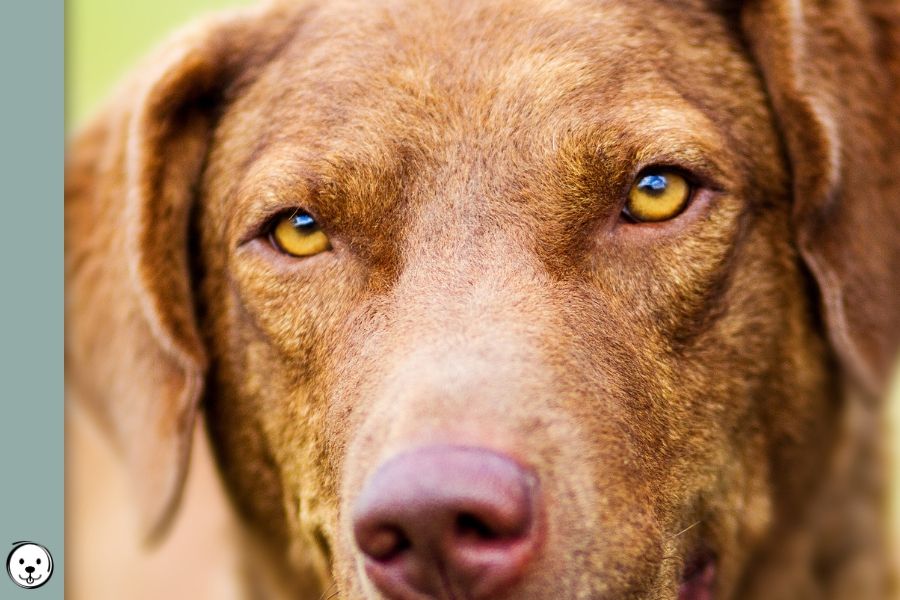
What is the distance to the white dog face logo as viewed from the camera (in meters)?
3.95

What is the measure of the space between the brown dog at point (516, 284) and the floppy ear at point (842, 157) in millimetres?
10

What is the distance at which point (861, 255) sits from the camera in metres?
3.80

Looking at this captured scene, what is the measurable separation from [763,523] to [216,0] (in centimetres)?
662

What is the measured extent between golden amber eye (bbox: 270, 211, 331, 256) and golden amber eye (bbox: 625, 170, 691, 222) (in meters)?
0.92

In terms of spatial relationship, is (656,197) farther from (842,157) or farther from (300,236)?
(300,236)

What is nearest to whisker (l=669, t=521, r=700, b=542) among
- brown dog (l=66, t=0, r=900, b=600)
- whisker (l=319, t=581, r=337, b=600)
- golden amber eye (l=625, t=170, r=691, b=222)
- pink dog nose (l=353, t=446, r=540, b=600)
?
brown dog (l=66, t=0, r=900, b=600)

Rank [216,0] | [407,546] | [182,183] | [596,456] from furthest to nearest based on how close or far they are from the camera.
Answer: [216,0] < [182,183] < [596,456] < [407,546]

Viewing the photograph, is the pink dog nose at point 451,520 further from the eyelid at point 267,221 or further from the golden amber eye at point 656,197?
the eyelid at point 267,221

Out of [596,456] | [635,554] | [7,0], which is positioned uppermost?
[7,0]

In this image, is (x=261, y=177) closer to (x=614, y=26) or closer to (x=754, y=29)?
(x=614, y=26)

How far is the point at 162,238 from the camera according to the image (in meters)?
4.13

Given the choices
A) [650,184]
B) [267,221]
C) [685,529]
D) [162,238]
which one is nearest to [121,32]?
[162,238]

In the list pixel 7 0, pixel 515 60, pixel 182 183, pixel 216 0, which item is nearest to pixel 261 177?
pixel 182 183

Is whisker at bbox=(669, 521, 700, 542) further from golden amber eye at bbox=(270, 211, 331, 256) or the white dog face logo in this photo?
the white dog face logo
